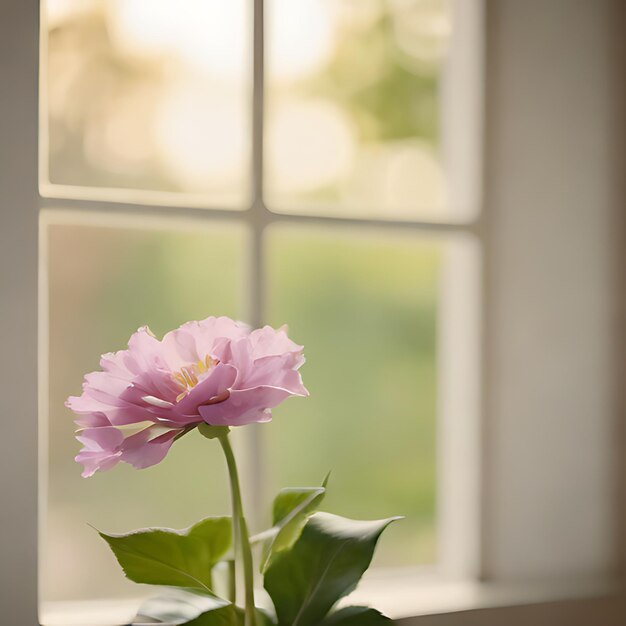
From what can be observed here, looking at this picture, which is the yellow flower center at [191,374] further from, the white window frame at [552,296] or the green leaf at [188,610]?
the white window frame at [552,296]

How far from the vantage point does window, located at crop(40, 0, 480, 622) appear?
0.97 m

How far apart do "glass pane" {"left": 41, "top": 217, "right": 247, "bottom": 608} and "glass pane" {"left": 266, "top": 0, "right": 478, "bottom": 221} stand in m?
0.36

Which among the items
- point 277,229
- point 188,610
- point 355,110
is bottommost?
point 188,610

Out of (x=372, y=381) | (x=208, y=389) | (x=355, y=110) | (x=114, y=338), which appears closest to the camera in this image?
(x=208, y=389)

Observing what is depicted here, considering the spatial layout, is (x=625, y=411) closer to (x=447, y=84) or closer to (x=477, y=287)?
(x=477, y=287)

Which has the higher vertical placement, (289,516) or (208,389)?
(208,389)

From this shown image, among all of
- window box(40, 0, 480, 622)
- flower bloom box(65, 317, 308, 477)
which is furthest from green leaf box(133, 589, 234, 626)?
window box(40, 0, 480, 622)

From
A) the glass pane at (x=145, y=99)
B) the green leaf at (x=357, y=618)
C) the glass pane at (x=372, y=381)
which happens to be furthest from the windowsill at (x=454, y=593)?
the glass pane at (x=372, y=381)

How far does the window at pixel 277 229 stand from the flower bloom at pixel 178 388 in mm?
228

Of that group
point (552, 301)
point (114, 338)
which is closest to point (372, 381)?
point (114, 338)

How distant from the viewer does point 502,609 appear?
941 millimetres

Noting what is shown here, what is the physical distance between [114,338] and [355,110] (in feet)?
3.52

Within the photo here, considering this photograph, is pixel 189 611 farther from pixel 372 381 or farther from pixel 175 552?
pixel 372 381

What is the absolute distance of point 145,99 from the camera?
113 inches
